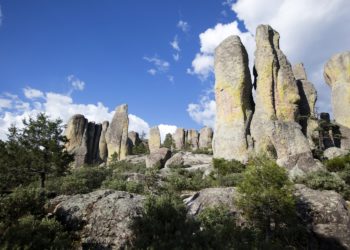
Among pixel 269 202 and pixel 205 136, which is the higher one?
pixel 205 136

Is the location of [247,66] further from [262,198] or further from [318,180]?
[262,198]

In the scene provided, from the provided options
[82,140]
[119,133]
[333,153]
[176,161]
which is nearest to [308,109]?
[333,153]

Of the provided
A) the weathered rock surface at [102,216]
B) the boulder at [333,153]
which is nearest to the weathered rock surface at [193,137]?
the boulder at [333,153]

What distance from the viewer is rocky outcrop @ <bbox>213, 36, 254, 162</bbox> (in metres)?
35.5

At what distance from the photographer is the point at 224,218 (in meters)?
11.9

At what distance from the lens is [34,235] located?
8469 mm

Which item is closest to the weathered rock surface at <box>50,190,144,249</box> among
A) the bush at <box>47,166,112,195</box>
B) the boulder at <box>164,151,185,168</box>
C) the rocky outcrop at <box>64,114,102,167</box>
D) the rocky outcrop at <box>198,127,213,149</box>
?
the bush at <box>47,166,112,195</box>

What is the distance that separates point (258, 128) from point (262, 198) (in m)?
22.7

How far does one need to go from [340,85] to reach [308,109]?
13601 mm

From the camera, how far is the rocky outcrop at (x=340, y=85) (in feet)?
153

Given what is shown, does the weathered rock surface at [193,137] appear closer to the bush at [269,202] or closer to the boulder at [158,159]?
the boulder at [158,159]

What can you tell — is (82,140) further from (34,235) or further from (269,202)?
(34,235)

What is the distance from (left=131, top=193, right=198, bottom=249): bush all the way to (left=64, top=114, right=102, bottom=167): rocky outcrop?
56810 mm

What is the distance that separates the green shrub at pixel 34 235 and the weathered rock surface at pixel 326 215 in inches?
389
